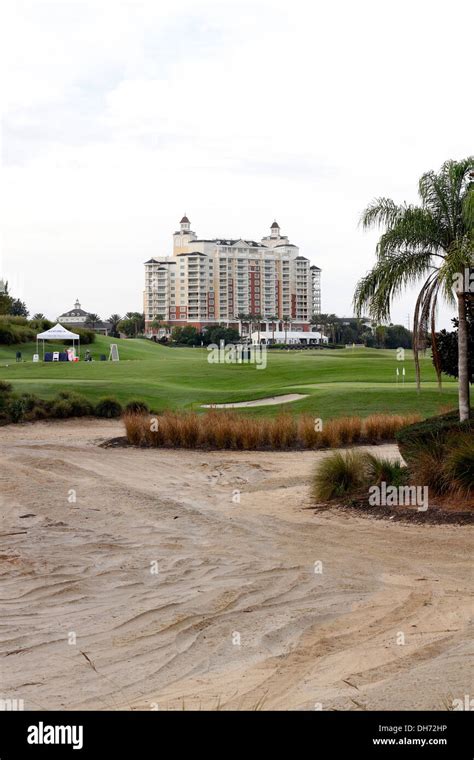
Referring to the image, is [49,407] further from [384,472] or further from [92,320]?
[92,320]

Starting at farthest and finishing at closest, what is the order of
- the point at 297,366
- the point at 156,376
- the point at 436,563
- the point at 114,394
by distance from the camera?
1. the point at 297,366
2. the point at 156,376
3. the point at 114,394
4. the point at 436,563

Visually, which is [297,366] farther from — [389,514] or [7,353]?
[389,514]

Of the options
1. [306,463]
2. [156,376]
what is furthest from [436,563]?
[156,376]

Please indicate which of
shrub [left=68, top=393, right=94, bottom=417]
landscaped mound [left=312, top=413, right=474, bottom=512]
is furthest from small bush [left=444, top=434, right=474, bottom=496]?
shrub [left=68, top=393, right=94, bottom=417]

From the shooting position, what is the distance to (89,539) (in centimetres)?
1147

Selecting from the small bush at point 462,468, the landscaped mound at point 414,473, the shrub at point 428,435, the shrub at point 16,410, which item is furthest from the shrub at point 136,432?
the small bush at point 462,468

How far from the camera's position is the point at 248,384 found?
35.5 meters

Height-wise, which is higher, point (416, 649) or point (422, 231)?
point (422, 231)

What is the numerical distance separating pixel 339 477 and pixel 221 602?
19.0ft

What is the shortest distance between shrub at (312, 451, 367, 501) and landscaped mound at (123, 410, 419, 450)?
6184 mm

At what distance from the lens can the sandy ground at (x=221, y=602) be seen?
6.30 meters

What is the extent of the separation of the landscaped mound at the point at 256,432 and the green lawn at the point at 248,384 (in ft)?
9.14

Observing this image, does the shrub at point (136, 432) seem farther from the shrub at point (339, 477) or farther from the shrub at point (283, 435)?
the shrub at point (339, 477)
